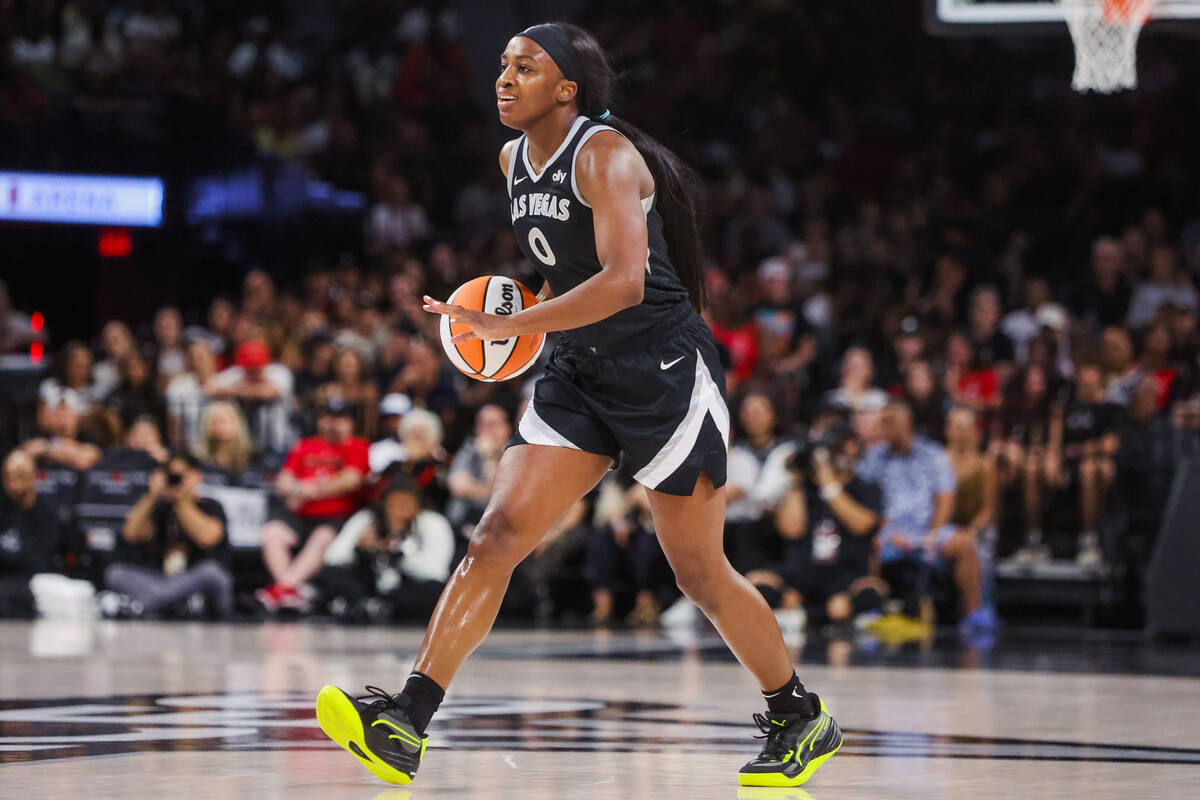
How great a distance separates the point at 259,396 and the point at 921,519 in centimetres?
527

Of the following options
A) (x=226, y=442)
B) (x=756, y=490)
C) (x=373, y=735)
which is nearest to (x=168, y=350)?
(x=226, y=442)

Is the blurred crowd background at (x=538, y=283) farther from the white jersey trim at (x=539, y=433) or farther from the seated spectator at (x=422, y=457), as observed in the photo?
the white jersey trim at (x=539, y=433)

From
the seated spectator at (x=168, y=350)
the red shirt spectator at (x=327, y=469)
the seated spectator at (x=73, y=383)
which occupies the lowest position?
the red shirt spectator at (x=327, y=469)

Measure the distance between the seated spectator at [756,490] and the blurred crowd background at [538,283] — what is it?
0.09 ft

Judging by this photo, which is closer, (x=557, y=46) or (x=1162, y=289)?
(x=557, y=46)

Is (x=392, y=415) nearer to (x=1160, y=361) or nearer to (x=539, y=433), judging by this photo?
(x=1160, y=361)

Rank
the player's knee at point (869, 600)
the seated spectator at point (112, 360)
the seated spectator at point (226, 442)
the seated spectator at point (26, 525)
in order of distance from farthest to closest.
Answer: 1. the seated spectator at point (112, 360)
2. the seated spectator at point (226, 442)
3. the seated spectator at point (26, 525)
4. the player's knee at point (869, 600)

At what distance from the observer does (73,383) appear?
14.1 meters

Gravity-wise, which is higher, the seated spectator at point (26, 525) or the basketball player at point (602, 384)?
the basketball player at point (602, 384)

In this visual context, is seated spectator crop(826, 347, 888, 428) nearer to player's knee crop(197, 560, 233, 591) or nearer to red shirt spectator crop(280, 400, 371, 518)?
red shirt spectator crop(280, 400, 371, 518)

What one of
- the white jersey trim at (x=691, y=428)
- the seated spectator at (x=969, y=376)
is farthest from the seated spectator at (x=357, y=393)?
the white jersey trim at (x=691, y=428)

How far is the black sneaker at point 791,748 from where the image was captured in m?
4.32

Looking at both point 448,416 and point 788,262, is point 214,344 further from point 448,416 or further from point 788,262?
point 788,262

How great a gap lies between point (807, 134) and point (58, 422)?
768 centimetres
